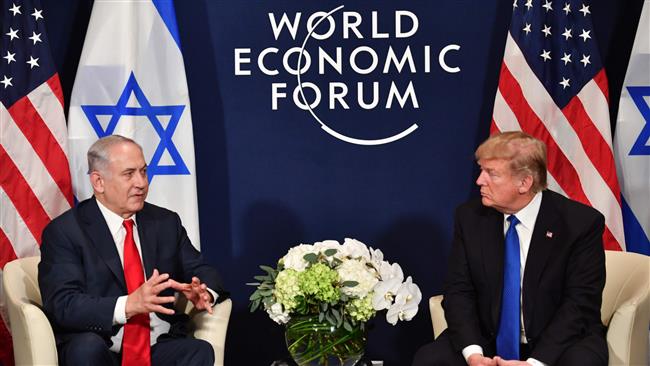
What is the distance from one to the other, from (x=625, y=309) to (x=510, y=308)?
1.53 ft

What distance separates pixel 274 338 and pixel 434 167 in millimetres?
1358

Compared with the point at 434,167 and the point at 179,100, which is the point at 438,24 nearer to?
the point at 434,167

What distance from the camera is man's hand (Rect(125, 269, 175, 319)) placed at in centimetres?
408

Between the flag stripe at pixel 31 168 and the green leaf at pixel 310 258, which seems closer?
the green leaf at pixel 310 258

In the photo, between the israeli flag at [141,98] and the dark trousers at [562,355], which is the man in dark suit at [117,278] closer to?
the israeli flag at [141,98]

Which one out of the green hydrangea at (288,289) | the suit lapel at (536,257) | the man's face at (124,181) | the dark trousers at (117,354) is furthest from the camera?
the man's face at (124,181)

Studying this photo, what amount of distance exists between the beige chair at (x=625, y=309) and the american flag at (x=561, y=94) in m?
0.70

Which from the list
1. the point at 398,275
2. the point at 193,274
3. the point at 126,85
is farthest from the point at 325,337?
the point at 126,85

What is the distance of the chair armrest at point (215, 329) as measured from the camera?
4.49m

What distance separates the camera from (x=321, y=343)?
4.38 m

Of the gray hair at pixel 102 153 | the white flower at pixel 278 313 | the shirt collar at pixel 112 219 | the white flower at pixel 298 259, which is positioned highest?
the gray hair at pixel 102 153

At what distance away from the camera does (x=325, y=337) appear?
4.38 meters

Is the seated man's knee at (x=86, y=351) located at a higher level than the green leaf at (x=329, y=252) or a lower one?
lower

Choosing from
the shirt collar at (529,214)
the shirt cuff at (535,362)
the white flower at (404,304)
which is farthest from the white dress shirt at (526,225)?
the white flower at (404,304)
